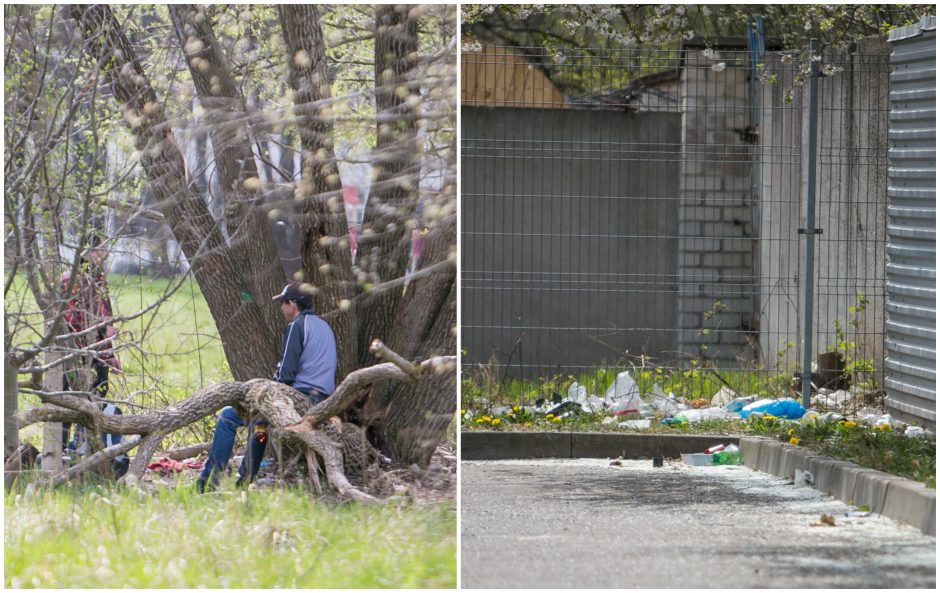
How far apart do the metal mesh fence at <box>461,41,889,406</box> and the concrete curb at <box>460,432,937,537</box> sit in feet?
2.28

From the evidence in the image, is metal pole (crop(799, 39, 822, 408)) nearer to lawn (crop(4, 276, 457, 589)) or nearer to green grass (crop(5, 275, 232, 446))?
lawn (crop(4, 276, 457, 589))

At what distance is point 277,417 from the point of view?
14.8 ft

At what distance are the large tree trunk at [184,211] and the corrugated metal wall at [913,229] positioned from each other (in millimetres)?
3241

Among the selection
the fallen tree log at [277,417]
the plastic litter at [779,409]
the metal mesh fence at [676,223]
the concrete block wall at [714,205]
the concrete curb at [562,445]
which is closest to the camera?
the fallen tree log at [277,417]

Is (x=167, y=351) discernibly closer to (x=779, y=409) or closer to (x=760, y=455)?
(x=760, y=455)

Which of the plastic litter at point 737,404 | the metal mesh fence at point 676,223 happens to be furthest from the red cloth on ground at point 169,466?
the plastic litter at point 737,404

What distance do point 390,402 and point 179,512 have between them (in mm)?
812

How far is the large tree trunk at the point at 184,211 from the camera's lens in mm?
4527

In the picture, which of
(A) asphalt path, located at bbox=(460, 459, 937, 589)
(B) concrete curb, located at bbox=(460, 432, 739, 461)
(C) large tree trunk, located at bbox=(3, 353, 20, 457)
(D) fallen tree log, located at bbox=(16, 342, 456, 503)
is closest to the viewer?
(A) asphalt path, located at bbox=(460, 459, 937, 589)

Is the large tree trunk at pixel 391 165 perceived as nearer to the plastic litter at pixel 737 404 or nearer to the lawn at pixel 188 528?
the lawn at pixel 188 528

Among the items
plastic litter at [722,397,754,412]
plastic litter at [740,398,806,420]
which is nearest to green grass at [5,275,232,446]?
plastic litter at [740,398,806,420]

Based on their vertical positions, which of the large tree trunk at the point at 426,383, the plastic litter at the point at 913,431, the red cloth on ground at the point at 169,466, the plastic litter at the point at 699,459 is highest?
the large tree trunk at the point at 426,383

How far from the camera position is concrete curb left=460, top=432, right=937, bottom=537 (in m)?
4.76

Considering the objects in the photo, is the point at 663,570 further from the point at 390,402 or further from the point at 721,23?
the point at 721,23
